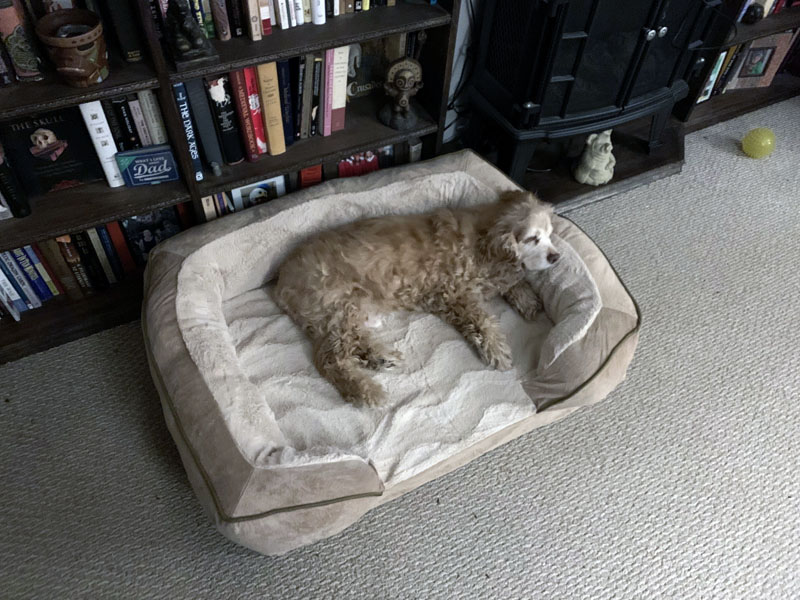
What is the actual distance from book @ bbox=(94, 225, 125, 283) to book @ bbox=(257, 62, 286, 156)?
559 mm

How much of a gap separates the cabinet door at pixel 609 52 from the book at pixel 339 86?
689 mm

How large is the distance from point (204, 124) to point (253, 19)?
32 cm

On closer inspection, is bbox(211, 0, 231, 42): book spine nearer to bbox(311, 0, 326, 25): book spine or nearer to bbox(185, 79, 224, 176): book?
→ bbox(185, 79, 224, 176): book

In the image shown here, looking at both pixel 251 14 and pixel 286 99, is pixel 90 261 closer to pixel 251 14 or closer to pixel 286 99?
pixel 286 99

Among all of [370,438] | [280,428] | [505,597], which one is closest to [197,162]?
[280,428]

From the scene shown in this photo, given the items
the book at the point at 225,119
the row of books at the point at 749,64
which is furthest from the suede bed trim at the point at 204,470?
the row of books at the point at 749,64

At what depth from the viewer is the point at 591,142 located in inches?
87.9

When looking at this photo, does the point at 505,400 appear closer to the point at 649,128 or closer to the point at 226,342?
the point at 226,342

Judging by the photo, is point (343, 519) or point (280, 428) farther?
point (280, 428)

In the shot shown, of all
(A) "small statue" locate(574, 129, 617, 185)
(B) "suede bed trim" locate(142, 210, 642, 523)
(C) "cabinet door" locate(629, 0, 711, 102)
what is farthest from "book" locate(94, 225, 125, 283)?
(C) "cabinet door" locate(629, 0, 711, 102)

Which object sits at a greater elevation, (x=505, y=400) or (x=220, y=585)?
(x=505, y=400)

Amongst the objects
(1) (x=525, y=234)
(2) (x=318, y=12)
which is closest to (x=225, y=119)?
(2) (x=318, y=12)

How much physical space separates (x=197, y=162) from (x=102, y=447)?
84 centimetres

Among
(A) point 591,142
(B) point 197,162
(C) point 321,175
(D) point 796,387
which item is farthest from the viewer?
(A) point 591,142
